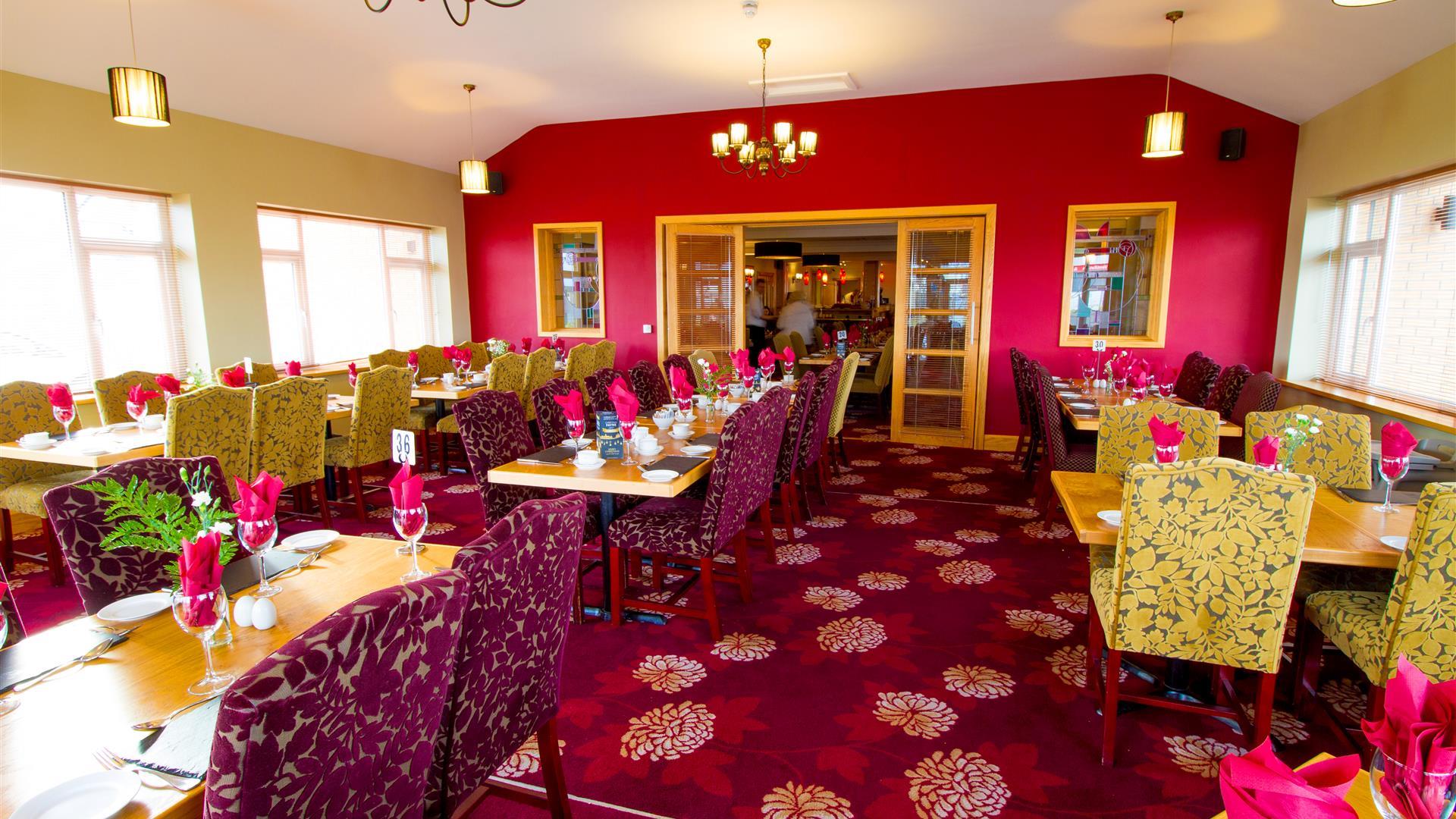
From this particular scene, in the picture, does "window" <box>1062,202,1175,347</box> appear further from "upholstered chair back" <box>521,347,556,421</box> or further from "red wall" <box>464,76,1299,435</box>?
"upholstered chair back" <box>521,347,556,421</box>

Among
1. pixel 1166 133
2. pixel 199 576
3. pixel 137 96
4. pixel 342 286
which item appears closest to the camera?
pixel 199 576

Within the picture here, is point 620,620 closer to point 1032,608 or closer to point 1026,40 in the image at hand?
point 1032,608

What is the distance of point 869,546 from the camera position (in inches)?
168

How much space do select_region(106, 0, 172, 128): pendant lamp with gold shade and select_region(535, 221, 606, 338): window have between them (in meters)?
4.62

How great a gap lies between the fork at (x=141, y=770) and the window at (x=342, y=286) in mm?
5988

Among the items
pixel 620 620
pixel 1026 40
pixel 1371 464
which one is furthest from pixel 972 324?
pixel 620 620

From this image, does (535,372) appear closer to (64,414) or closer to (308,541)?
(64,414)

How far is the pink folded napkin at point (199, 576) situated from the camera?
4.45 feet

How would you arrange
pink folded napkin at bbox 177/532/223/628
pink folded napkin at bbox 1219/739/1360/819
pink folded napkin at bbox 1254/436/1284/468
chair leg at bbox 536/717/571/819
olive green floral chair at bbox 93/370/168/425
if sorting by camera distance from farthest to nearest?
olive green floral chair at bbox 93/370/168/425 → pink folded napkin at bbox 1254/436/1284/468 → chair leg at bbox 536/717/571/819 → pink folded napkin at bbox 177/532/223/628 → pink folded napkin at bbox 1219/739/1360/819

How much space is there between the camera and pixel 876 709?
2.66 metres

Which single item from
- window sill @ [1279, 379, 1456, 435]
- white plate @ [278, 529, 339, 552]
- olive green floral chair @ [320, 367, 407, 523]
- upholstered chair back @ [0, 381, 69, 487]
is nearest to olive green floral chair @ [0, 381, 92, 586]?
upholstered chair back @ [0, 381, 69, 487]

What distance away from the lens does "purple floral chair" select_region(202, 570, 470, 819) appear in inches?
36.4

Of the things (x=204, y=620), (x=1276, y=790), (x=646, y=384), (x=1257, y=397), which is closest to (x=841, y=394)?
(x=646, y=384)

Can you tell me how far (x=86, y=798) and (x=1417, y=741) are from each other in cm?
190
